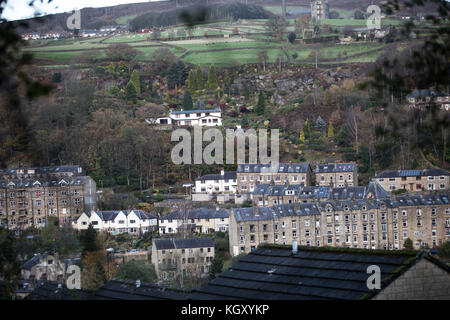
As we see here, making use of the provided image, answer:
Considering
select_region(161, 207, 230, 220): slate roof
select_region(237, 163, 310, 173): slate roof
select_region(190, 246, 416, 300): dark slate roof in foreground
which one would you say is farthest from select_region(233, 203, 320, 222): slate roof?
select_region(190, 246, 416, 300): dark slate roof in foreground

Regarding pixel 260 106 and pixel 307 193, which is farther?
pixel 260 106

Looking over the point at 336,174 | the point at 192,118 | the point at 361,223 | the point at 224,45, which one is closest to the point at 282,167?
the point at 336,174

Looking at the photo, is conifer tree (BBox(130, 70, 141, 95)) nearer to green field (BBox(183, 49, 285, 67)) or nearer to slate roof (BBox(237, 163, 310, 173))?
green field (BBox(183, 49, 285, 67))

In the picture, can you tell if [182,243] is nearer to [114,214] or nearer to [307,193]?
[114,214]

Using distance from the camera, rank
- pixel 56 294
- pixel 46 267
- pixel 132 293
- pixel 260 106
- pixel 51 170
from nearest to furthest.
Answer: pixel 132 293 < pixel 56 294 < pixel 46 267 < pixel 51 170 < pixel 260 106
